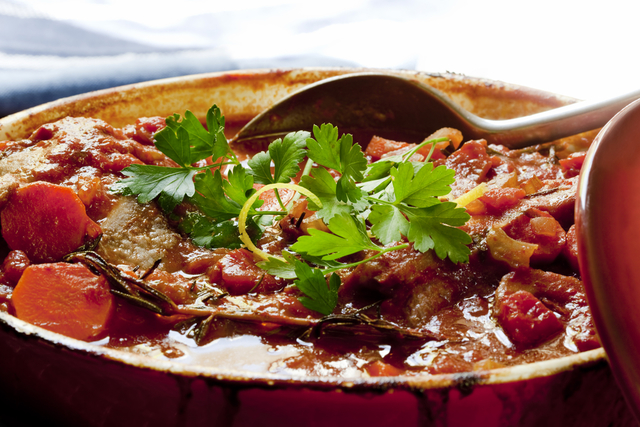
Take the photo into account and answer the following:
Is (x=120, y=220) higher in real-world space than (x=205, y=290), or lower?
higher

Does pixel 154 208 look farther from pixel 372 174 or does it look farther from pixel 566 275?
pixel 566 275

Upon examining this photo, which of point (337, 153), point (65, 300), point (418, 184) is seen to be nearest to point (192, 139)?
point (337, 153)

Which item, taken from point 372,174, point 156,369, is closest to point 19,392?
point 156,369

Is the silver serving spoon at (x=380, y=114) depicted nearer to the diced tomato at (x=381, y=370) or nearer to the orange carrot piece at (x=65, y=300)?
the orange carrot piece at (x=65, y=300)

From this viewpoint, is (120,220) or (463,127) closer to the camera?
(120,220)

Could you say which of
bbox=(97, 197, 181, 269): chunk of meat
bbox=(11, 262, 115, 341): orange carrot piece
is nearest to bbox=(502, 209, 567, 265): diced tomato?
bbox=(97, 197, 181, 269): chunk of meat
